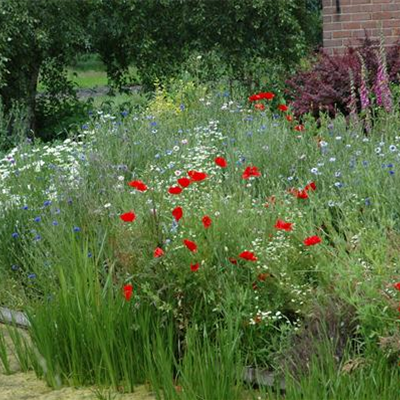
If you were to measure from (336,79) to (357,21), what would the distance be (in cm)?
273

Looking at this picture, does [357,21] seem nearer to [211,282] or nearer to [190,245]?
[211,282]

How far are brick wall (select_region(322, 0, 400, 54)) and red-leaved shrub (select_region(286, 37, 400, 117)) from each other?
1822mm

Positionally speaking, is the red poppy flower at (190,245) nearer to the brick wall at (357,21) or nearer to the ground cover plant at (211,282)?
the ground cover plant at (211,282)

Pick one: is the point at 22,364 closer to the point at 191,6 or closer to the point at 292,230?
the point at 292,230

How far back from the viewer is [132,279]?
5.47 meters

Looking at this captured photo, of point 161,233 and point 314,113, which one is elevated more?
point 314,113

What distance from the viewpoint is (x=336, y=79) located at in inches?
419

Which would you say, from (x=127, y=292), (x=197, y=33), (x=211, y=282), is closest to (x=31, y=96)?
(x=197, y=33)

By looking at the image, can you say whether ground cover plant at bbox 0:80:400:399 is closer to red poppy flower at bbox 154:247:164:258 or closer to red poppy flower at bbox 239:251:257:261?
red poppy flower at bbox 239:251:257:261

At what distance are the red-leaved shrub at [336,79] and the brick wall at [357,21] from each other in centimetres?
182

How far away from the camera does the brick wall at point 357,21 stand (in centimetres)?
1295

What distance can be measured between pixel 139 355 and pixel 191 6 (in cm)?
1034

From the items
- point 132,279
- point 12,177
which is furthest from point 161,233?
point 12,177

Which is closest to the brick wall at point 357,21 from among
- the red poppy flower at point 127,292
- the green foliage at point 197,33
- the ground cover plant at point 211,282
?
the green foliage at point 197,33
